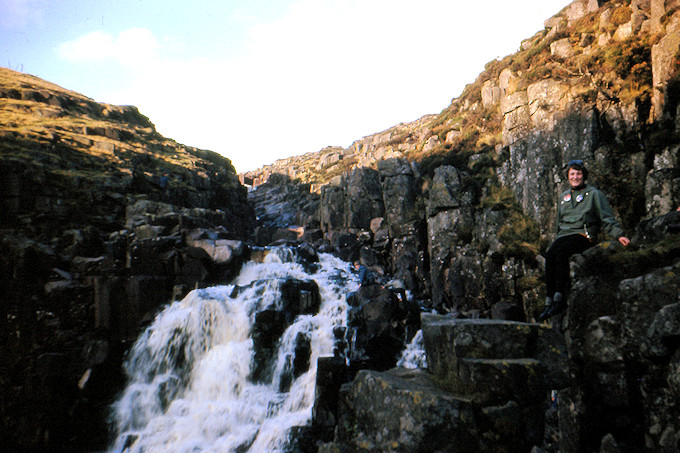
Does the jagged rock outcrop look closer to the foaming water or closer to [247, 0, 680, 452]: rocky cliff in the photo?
[247, 0, 680, 452]: rocky cliff

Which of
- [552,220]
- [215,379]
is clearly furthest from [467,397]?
[552,220]

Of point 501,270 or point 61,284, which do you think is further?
point 501,270

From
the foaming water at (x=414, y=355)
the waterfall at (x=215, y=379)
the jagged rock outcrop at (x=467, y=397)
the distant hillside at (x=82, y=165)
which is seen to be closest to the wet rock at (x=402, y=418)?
the jagged rock outcrop at (x=467, y=397)

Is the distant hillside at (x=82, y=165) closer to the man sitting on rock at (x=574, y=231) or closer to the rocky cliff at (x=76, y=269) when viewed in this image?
the rocky cliff at (x=76, y=269)

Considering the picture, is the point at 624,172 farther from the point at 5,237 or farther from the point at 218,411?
the point at 5,237

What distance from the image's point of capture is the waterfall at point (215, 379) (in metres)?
11.5

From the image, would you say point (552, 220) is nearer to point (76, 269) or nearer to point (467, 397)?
point (467, 397)

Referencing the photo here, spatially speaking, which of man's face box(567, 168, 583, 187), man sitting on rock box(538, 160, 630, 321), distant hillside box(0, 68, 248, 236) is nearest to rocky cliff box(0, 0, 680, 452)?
distant hillside box(0, 68, 248, 236)

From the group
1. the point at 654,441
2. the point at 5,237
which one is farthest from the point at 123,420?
the point at 654,441

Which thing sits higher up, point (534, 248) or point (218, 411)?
point (534, 248)

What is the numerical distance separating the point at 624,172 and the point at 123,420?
23.2m

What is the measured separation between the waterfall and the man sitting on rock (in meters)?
8.97

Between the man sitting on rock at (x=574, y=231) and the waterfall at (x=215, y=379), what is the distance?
8.97 m

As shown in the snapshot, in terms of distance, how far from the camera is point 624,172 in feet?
43.2
